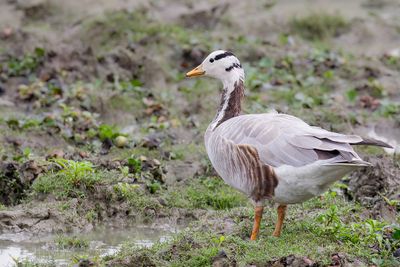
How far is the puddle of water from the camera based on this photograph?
806 cm

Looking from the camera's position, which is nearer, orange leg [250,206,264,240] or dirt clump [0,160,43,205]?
orange leg [250,206,264,240]

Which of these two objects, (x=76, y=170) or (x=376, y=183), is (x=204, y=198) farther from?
→ (x=376, y=183)

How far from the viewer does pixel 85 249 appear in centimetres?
846

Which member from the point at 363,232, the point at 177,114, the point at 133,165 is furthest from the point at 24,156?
the point at 363,232

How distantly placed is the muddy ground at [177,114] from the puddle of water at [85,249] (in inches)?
→ 5.6

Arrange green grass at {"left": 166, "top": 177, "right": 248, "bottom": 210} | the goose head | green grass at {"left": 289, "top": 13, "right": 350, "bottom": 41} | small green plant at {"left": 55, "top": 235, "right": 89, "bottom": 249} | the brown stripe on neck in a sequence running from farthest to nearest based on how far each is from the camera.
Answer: green grass at {"left": 289, "top": 13, "right": 350, "bottom": 41} → green grass at {"left": 166, "top": 177, "right": 248, "bottom": 210} → the goose head → the brown stripe on neck → small green plant at {"left": 55, "top": 235, "right": 89, "bottom": 249}

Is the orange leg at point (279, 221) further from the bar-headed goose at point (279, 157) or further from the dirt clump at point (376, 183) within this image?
the dirt clump at point (376, 183)

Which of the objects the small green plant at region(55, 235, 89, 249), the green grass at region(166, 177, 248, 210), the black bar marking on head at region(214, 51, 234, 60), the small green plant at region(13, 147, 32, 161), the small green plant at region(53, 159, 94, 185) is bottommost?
the green grass at region(166, 177, 248, 210)

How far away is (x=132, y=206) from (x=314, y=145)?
258 centimetres

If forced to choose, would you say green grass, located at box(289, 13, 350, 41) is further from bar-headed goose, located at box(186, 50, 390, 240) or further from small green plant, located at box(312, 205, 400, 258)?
small green plant, located at box(312, 205, 400, 258)

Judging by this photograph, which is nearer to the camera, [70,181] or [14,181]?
[70,181]

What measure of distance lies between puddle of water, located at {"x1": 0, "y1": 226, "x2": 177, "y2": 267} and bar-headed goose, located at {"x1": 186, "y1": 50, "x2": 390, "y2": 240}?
117cm

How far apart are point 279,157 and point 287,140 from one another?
6.4 inches

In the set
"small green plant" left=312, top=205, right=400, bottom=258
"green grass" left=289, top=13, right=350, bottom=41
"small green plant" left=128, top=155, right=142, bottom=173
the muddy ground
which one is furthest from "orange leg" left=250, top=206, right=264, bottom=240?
"green grass" left=289, top=13, right=350, bottom=41
